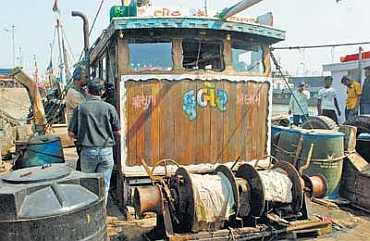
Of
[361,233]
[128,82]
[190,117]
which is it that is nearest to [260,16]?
[190,117]

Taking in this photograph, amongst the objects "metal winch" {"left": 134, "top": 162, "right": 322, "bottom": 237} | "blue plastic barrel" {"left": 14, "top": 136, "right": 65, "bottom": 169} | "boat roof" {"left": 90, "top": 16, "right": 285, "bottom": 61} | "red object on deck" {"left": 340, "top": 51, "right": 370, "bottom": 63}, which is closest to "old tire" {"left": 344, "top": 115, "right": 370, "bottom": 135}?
"boat roof" {"left": 90, "top": 16, "right": 285, "bottom": 61}

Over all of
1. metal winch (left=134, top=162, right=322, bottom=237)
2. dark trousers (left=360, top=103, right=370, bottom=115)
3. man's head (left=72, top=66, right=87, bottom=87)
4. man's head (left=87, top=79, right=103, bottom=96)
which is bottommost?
metal winch (left=134, top=162, right=322, bottom=237)

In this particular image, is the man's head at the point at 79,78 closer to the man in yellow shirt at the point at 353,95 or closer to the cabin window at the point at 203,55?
the cabin window at the point at 203,55

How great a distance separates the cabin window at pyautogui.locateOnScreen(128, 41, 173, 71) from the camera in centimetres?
641

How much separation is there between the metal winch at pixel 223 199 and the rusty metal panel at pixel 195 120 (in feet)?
4.64

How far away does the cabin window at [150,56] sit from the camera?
6414mm

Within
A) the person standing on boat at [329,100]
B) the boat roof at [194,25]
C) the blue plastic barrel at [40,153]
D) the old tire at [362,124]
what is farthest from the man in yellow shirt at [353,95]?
the blue plastic barrel at [40,153]

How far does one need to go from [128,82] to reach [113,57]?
881 mm

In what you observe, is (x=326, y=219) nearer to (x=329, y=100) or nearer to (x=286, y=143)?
(x=286, y=143)

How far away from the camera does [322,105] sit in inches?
453

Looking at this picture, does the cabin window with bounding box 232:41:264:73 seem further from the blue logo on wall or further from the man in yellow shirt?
the man in yellow shirt

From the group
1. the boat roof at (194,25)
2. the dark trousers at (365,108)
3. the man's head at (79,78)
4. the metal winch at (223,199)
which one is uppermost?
the boat roof at (194,25)

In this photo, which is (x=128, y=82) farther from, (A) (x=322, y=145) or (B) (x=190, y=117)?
(A) (x=322, y=145)

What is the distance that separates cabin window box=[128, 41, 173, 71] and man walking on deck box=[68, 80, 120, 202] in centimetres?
108
